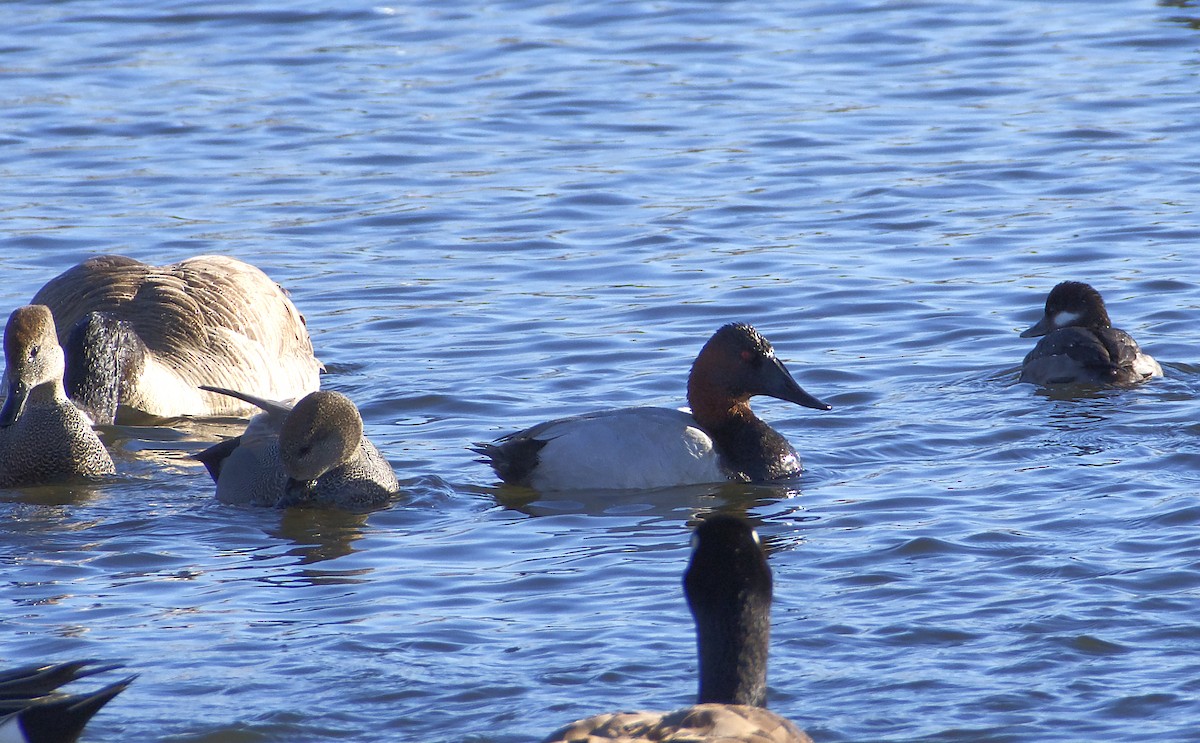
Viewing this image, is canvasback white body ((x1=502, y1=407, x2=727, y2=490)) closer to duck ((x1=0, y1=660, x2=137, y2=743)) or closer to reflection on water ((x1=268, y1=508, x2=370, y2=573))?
reflection on water ((x1=268, y1=508, x2=370, y2=573))

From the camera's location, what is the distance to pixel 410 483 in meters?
9.79

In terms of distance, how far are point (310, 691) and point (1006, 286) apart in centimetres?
752

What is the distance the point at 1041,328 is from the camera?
11.6 m

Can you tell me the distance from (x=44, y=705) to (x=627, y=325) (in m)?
7.51

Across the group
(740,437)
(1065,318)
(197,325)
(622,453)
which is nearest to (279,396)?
(197,325)

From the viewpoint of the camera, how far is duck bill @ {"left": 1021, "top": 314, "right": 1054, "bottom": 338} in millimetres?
11500

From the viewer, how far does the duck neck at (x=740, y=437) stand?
962cm

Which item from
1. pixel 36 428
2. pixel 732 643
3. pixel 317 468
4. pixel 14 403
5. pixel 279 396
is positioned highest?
pixel 732 643

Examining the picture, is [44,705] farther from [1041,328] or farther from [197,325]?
[1041,328]

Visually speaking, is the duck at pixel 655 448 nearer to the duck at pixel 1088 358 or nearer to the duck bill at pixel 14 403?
the duck at pixel 1088 358

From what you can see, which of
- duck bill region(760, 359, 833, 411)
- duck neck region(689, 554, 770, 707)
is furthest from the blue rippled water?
duck neck region(689, 554, 770, 707)

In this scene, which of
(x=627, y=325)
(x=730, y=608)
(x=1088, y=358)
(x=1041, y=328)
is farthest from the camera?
(x=627, y=325)

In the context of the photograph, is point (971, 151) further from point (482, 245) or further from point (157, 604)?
point (157, 604)

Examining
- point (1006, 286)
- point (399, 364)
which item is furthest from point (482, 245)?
point (1006, 286)
